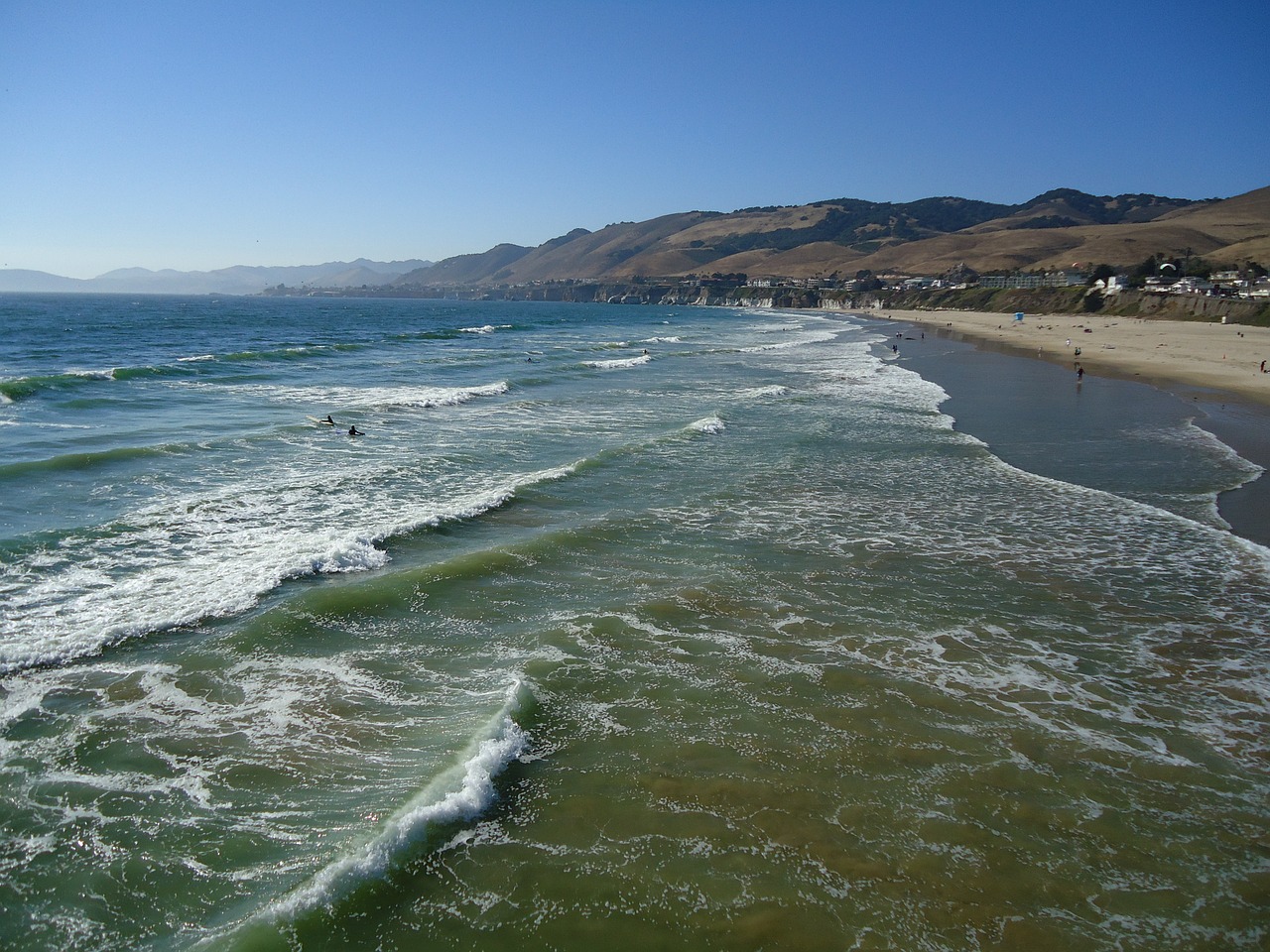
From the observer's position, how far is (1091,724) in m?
8.01

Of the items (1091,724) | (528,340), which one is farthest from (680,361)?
(1091,724)

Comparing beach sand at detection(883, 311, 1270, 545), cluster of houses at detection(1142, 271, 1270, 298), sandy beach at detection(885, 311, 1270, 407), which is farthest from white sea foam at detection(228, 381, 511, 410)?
cluster of houses at detection(1142, 271, 1270, 298)

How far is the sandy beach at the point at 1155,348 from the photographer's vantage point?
121 ft

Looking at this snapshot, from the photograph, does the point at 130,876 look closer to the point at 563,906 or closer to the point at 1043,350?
the point at 563,906

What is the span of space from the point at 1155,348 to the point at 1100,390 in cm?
2245

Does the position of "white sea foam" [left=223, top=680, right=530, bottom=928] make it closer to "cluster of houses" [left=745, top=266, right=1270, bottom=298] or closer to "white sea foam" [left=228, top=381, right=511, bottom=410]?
"white sea foam" [left=228, top=381, right=511, bottom=410]

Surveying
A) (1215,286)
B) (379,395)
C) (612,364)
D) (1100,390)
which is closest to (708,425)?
(379,395)

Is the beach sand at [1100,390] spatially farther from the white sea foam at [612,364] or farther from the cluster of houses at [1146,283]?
the cluster of houses at [1146,283]

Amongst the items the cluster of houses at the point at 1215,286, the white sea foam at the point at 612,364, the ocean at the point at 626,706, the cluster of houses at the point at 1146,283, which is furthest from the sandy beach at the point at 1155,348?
the white sea foam at the point at 612,364

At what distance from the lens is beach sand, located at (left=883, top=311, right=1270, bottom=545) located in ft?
67.8

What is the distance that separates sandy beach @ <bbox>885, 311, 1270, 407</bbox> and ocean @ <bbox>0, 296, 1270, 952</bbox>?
22208 millimetres

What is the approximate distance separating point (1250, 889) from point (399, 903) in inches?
252

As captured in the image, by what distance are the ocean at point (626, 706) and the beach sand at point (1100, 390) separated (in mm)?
1673

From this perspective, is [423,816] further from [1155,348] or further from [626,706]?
[1155,348]
